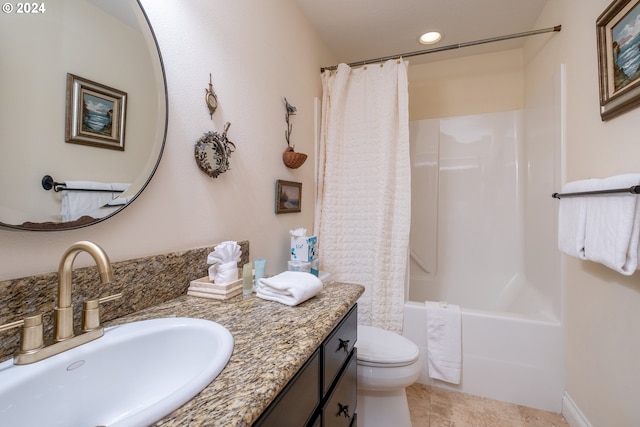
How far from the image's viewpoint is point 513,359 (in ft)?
5.24

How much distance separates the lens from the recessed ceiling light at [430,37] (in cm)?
207

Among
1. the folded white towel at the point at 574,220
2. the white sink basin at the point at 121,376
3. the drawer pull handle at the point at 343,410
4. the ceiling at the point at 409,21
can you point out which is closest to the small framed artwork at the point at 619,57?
the folded white towel at the point at 574,220

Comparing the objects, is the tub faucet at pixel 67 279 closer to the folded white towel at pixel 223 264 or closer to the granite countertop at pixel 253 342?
the granite countertop at pixel 253 342

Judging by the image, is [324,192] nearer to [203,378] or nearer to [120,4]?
[120,4]

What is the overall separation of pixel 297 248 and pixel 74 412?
100 cm

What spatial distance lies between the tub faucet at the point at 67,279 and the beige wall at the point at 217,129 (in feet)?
0.46

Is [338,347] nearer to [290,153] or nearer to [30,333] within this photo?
[30,333]

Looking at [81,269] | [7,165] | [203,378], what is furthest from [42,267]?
[203,378]

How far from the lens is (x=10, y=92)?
0.58 m

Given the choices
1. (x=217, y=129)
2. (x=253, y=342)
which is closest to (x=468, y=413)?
(x=253, y=342)

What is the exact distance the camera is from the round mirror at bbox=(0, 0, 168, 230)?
594 millimetres

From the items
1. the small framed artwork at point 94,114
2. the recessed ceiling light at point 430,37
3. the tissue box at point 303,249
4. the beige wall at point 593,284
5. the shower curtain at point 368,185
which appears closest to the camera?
the small framed artwork at point 94,114

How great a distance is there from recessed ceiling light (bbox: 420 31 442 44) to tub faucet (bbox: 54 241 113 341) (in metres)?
2.43

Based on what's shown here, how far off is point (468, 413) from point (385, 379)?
705mm
